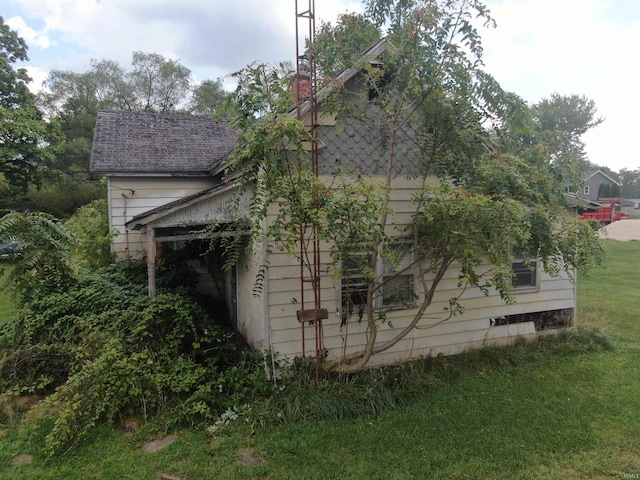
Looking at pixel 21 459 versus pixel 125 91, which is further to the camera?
pixel 125 91

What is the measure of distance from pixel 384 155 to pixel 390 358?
10.3ft

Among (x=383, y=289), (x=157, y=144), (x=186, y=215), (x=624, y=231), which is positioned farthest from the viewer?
(x=624, y=231)

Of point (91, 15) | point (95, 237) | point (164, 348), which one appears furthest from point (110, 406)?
point (91, 15)

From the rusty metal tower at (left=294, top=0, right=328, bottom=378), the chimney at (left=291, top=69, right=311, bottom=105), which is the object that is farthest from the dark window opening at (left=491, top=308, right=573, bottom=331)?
the chimney at (left=291, top=69, right=311, bottom=105)

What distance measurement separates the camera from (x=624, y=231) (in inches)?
1105

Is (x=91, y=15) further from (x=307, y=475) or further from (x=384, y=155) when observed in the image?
(x=307, y=475)

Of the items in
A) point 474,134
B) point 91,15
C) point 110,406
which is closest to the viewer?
point 110,406

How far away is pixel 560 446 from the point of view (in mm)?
4031

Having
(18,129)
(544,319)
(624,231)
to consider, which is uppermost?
(18,129)

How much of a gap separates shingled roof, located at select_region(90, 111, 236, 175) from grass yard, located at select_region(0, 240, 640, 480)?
5.87m

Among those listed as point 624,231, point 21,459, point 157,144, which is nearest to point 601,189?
point 624,231

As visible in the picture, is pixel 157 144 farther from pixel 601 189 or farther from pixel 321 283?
pixel 601 189

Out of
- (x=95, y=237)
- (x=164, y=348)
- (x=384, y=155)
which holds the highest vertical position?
(x=384, y=155)

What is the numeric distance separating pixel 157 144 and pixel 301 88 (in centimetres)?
565
